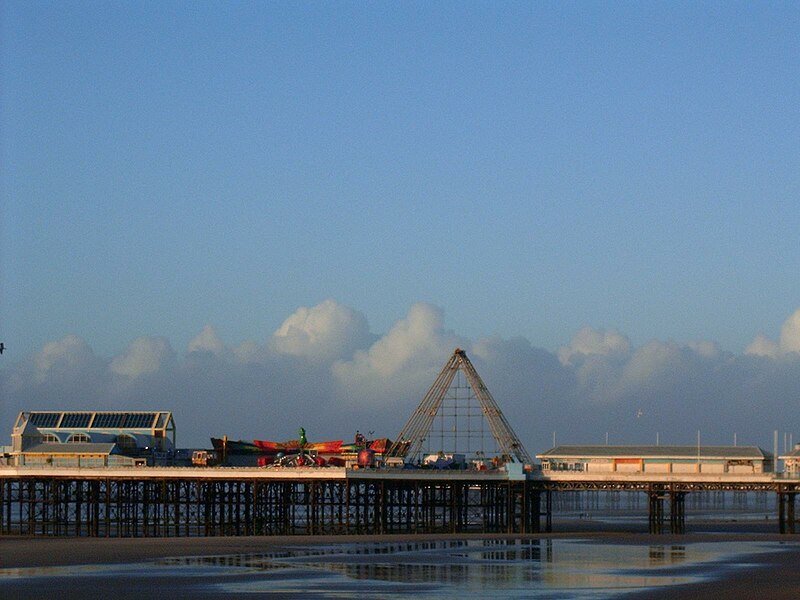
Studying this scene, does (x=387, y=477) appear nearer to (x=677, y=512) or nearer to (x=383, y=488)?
(x=383, y=488)

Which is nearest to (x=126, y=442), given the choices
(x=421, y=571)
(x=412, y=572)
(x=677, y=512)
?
(x=677, y=512)

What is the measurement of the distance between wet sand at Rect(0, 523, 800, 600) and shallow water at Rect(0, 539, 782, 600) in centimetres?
74

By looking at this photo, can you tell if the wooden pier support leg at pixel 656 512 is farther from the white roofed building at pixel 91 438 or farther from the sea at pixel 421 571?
the white roofed building at pixel 91 438

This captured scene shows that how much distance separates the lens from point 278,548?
253 ft

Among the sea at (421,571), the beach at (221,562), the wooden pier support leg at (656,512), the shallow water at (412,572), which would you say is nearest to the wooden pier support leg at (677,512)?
the wooden pier support leg at (656,512)

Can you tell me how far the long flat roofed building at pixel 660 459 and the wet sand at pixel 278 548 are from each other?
304 inches

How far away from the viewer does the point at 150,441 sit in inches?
4483

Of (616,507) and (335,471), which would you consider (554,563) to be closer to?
(335,471)

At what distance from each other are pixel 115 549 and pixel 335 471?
2538cm

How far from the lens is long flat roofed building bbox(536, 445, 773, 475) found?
99938 millimetres

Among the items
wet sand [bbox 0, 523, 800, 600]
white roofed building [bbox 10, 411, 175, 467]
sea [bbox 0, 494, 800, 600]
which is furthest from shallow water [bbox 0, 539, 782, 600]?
white roofed building [bbox 10, 411, 175, 467]

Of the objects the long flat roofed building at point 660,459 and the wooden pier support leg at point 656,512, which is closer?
the wooden pier support leg at point 656,512

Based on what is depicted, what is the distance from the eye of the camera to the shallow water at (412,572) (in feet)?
175

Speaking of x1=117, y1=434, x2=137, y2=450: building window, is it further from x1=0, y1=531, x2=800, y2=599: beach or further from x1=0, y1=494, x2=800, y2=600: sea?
x1=0, y1=494, x2=800, y2=600: sea
